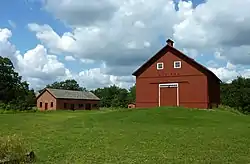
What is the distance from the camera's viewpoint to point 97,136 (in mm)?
19516

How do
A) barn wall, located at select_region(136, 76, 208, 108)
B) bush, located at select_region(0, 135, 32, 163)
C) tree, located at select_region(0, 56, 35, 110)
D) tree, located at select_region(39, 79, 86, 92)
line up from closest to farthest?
1. bush, located at select_region(0, 135, 32, 163)
2. barn wall, located at select_region(136, 76, 208, 108)
3. tree, located at select_region(0, 56, 35, 110)
4. tree, located at select_region(39, 79, 86, 92)

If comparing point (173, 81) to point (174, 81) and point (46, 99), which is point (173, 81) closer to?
point (174, 81)

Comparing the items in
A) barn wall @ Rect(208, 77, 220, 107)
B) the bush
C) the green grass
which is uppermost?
barn wall @ Rect(208, 77, 220, 107)

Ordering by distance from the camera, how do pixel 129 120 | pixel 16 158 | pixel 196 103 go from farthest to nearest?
pixel 196 103
pixel 129 120
pixel 16 158

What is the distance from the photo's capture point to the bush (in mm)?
11414

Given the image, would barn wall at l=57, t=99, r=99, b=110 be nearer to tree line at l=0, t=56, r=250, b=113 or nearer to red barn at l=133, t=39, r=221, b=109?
tree line at l=0, t=56, r=250, b=113

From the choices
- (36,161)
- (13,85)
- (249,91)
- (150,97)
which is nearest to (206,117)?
(150,97)

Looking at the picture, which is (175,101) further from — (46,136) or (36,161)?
(36,161)

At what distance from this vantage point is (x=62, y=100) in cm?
8031

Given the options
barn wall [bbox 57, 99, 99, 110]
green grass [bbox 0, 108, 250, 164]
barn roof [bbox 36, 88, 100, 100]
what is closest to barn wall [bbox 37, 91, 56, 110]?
barn roof [bbox 36, 88, 100, 100]

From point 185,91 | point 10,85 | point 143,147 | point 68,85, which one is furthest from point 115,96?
point 143,147

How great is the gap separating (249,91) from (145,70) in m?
49.5

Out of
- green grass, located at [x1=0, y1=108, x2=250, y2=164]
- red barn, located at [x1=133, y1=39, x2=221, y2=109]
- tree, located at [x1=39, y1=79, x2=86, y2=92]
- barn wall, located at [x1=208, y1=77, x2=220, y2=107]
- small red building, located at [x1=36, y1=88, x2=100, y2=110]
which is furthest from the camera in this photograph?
tree, located at [x1=39, y1=79, x2=86, y2=92]

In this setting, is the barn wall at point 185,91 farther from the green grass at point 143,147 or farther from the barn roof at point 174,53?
the green grass at point 143,147
